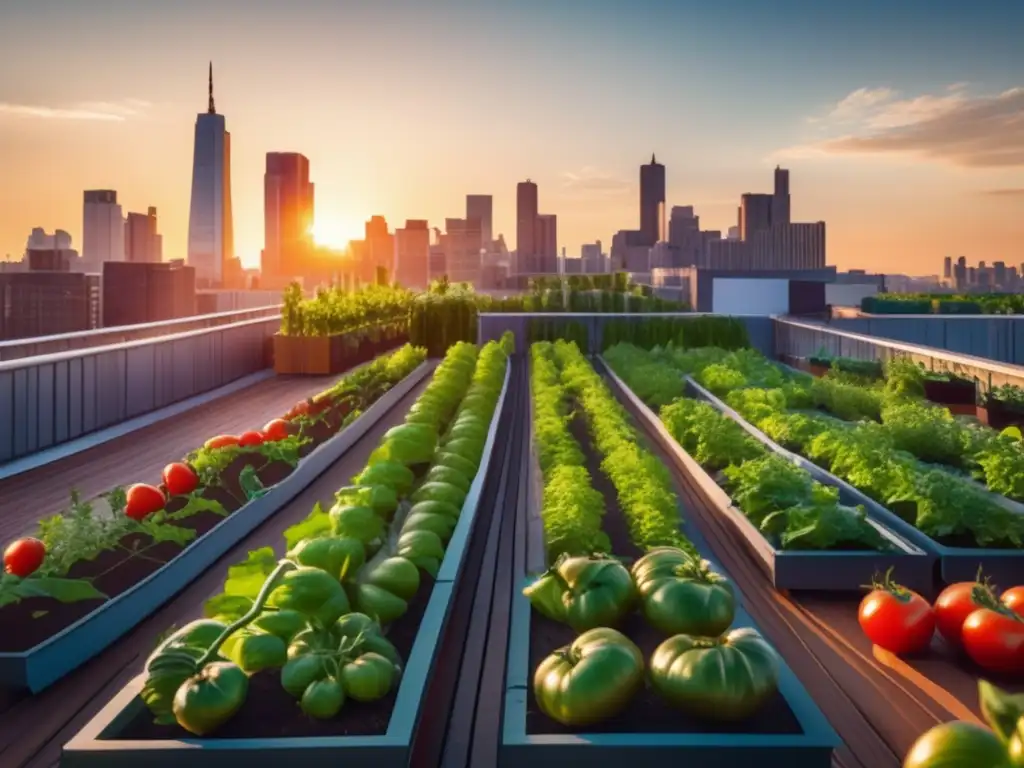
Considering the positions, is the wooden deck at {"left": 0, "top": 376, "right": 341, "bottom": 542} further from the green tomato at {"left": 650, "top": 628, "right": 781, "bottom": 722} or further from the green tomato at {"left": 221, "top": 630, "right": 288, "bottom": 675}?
the green tomato at {"left": 650, "top": 628, "right": 781, "bottom": 722}

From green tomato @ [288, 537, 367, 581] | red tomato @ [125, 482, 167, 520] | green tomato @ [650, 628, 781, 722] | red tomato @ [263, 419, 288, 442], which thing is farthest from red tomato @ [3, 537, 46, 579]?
red tomato @ [263, 419, 288, 442]

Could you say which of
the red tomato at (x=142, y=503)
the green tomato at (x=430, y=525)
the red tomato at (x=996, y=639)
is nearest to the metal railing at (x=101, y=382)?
the red tomato at (x=142, y=503)

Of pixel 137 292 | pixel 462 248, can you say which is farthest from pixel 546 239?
pixel 137 292

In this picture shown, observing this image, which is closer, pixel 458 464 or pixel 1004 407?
pixel 458 464

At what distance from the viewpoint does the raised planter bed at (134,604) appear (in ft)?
11.2

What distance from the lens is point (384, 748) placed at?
8.25ft

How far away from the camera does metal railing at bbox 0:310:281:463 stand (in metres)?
8.64

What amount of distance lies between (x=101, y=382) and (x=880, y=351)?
30.3 feet

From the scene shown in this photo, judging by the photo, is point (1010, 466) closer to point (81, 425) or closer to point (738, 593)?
point (738, 593)

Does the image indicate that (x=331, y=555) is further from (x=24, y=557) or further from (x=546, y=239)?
(x=546, y=239)

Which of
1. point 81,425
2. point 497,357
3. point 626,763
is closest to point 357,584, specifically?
point 626,763

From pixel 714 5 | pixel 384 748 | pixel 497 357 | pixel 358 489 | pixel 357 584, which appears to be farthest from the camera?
pixel 714 5

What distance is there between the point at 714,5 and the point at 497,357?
9.97 metres

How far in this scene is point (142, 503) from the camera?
518 cm
